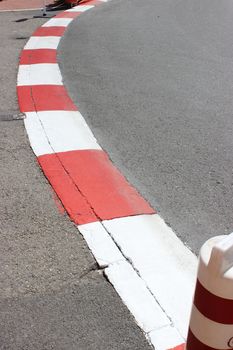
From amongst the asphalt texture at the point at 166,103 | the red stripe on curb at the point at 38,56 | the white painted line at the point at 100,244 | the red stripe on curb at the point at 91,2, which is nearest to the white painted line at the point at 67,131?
the asphalt texture at the point at 166,103

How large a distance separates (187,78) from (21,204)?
3.17 m

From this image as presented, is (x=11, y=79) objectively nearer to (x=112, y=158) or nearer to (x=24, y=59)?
(x=24, y=59)

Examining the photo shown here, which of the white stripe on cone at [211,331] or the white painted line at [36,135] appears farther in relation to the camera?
the white painted line at [36,135]

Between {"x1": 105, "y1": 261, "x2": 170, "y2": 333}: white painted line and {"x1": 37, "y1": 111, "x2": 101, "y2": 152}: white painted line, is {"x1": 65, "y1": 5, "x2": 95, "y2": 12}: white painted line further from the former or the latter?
{"x1": 105, "y1": 261, "x2": 170, "y2": 333}: white painted line

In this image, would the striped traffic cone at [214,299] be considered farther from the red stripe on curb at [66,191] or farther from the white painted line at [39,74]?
the white painted line at [39,74]

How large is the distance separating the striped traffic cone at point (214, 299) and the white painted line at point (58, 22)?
732cm

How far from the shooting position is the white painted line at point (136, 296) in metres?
2.37

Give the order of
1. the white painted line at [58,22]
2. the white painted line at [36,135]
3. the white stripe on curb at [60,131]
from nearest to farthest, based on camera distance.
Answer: the white painted line at [36,135] < the white stripe on curb at [60,131] < the white painted line at [58,22]

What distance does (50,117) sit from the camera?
4.66 meters

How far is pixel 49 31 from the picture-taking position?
8.02 meters

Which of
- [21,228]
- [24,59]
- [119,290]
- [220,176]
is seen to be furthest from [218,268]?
[24,59]

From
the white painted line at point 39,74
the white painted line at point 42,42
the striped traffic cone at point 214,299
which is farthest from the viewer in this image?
the white painted line at point 42,42

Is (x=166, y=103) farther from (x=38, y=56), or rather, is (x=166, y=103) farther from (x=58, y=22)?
(x=58, y=22)

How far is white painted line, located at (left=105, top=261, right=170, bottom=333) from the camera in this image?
7.76 ft
